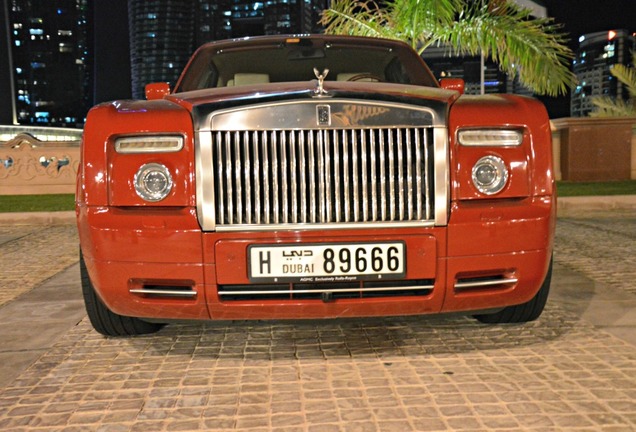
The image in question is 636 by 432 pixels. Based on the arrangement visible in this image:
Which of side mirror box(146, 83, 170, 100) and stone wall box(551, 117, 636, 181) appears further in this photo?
stone wall box(551, 117, 636, 181)

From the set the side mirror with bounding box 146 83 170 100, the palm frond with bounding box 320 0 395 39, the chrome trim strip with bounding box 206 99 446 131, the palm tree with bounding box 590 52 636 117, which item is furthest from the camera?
the palm tree with bounding box 590 52 636 117

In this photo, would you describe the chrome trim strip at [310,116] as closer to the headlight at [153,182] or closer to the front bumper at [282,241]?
the headlight at [153,182]

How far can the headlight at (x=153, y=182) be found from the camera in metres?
2.67

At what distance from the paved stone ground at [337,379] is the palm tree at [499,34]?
834 centimetres

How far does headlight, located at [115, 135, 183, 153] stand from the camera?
268 cm

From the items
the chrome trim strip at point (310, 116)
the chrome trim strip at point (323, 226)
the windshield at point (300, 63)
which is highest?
the windshield at point (300, 63)

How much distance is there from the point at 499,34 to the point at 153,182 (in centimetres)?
971

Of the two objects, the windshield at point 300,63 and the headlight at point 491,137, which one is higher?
the windshield at point 300,63

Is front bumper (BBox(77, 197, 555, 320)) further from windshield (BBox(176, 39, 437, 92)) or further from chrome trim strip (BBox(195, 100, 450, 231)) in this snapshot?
windshield (BBox(176, 39, 437, 92))

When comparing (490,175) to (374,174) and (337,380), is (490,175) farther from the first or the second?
(337,380)

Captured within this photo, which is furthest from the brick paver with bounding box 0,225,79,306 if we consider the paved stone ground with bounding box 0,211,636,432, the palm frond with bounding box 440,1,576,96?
the palm frond with bounding box 440,1,576,96

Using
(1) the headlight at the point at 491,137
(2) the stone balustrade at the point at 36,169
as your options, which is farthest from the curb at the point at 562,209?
(1) the headlight at the point at 491,137

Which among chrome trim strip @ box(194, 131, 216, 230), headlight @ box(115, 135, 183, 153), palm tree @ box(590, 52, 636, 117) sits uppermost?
palm tree @ box(590, 52, 636, 117)

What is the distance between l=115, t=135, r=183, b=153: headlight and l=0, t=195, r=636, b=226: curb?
7568 millimetres
